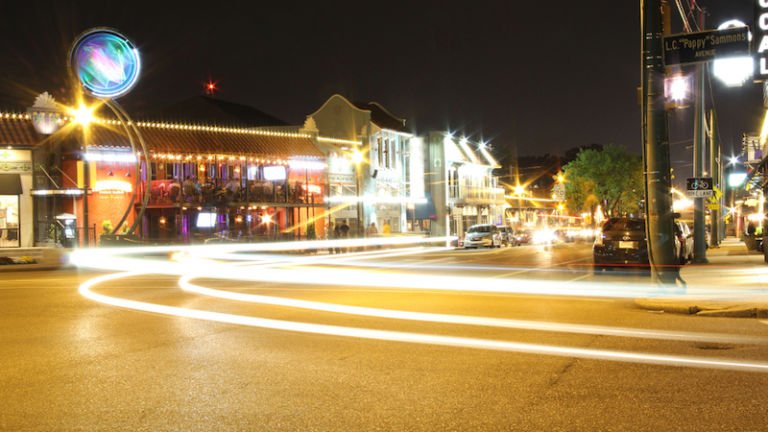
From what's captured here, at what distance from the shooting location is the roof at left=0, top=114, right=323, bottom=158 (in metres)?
32.1

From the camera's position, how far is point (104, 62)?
1155 inches

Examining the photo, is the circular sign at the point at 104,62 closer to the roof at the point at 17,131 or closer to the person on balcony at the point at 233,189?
the roof at the point at 17,131

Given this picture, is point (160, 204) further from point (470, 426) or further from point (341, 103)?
point (470, 426)

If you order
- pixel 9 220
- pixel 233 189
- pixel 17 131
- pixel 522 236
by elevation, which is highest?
pixel 17 131

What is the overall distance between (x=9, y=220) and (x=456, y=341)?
100ft

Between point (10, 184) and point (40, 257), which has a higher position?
point (10, 184)

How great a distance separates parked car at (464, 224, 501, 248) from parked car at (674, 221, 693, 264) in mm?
17406

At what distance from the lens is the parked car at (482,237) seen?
41438mm

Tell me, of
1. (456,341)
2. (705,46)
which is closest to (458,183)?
(705,46)

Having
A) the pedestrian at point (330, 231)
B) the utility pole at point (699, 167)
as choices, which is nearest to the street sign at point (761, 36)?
the utility pole at point (699, 167)

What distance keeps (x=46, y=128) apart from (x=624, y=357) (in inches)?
1279

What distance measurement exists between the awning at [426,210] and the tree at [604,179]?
680 inches

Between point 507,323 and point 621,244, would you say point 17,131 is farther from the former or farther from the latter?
point 507,323

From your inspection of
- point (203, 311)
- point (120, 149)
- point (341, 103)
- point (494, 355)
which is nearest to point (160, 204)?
point (120, 149)
